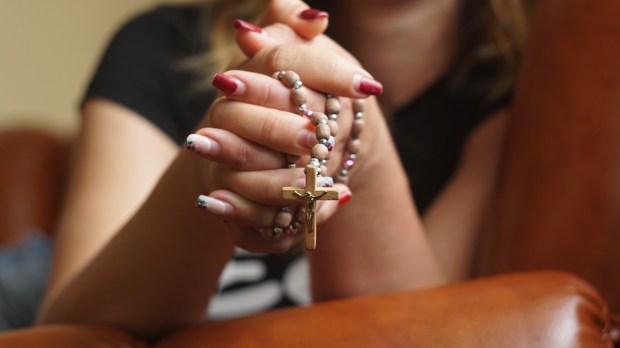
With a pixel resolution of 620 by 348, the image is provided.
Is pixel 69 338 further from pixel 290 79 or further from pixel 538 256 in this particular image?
pixel 538 256

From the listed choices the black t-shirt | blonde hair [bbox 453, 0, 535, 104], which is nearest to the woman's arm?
the black t-shirt

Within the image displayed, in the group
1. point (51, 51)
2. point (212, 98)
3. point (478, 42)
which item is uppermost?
point (478, 42)

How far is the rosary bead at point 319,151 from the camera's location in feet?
1.56

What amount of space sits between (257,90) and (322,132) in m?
0.06

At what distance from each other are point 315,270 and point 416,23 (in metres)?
0.48

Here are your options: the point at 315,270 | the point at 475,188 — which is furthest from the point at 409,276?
the point at 475,188

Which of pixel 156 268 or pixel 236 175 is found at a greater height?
pixel 236 175

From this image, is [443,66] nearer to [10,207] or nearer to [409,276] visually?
[409,276]

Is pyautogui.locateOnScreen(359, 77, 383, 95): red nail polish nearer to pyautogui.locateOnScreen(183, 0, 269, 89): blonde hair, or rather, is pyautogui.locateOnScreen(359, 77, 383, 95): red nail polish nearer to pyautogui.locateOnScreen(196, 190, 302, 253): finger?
pyautogui.locateOnScreen(196, 190, 302, 253): finger

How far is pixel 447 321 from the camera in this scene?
52 centimetres

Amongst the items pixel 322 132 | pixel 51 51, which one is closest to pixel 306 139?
pixel 322 132

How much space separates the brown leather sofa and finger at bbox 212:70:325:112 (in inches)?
6.3

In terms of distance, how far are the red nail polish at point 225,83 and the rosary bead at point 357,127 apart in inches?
4.5

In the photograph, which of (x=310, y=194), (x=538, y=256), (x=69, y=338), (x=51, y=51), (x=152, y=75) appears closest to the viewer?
(x=310, y=194)
